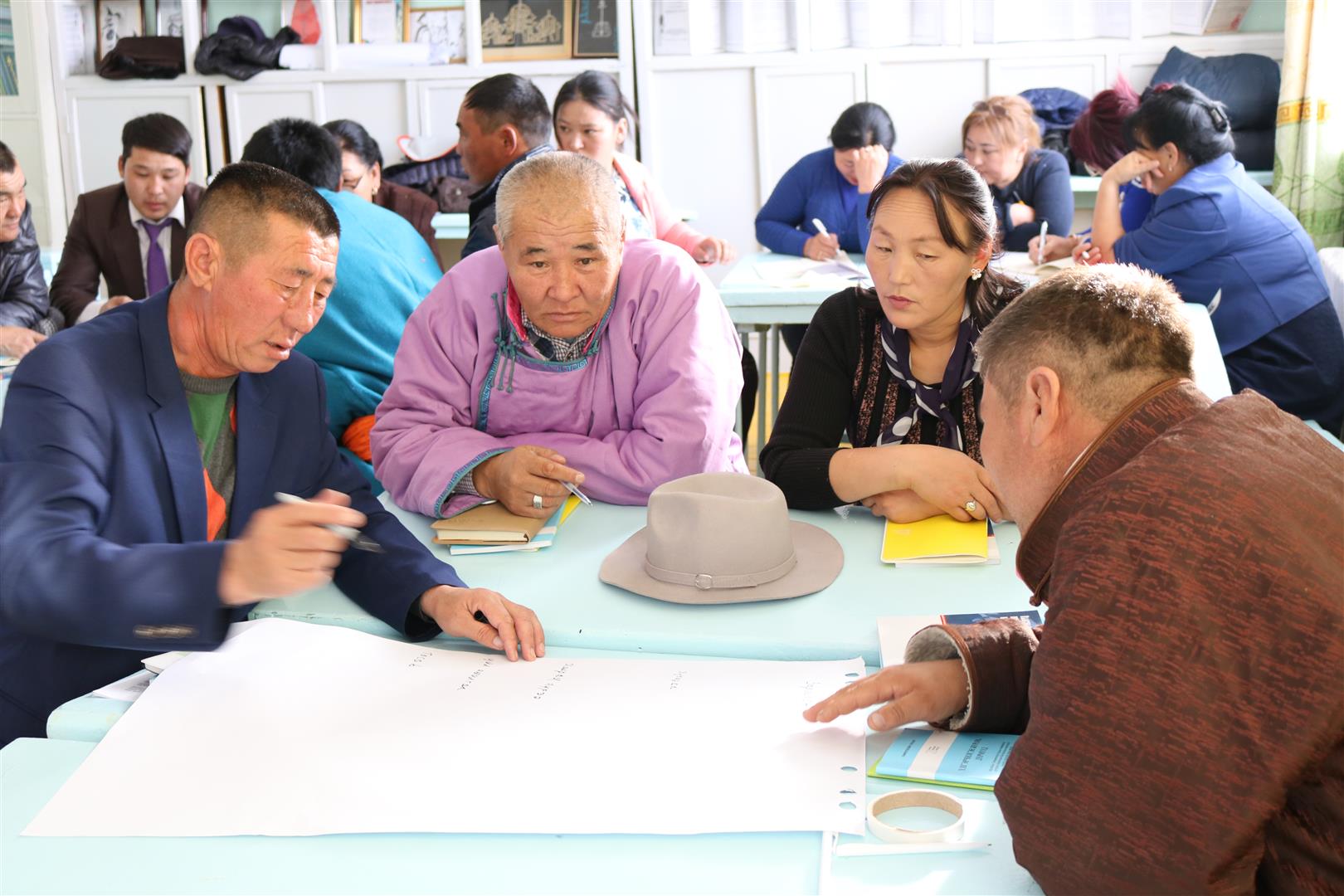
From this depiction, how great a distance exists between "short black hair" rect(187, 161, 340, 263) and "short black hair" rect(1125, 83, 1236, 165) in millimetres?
2671

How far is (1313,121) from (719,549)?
13.6 ft

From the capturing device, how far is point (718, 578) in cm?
150

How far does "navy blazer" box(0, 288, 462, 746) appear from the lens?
1.24m

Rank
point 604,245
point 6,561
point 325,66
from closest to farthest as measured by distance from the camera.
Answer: point 6,561 → point 604,245 → point 325,66

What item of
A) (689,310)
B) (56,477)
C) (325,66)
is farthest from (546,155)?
(325,66)

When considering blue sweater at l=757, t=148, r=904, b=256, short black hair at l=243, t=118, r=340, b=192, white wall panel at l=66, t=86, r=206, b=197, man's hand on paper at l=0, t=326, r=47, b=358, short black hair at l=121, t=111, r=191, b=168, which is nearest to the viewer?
short black hair at l=243, t=118, r=340, b=192

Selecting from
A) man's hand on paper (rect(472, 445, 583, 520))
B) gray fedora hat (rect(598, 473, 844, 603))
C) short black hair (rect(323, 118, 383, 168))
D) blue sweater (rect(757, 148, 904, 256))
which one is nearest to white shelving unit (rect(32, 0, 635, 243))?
short black hair (rect(323, 118, 383, 168))

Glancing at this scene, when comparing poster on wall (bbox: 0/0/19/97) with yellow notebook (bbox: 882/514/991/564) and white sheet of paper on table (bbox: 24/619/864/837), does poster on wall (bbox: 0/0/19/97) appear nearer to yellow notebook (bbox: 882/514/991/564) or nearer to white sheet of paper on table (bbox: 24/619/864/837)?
white sheet of paper on table (bbox: 24/619/864/837)

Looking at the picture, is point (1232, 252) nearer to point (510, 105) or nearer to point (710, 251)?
point (710, 251)

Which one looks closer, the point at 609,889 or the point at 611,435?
the point at 609,889

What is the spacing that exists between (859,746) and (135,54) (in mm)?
5625

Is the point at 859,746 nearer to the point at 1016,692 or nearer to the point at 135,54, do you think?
the point at 1016,692

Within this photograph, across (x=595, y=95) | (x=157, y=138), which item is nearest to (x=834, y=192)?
(x=595, y=95)

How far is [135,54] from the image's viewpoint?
221 inches
